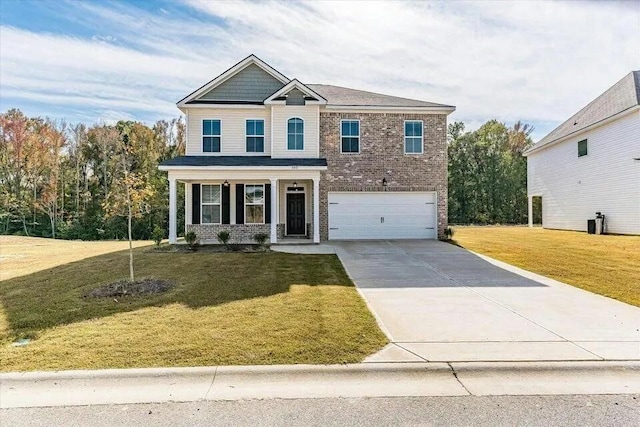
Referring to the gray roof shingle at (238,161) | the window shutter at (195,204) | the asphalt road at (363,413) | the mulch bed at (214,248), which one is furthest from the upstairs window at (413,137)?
the asphalt road at (363,413)

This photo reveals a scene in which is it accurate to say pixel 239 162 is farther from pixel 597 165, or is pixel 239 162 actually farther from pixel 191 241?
pixel 597 165

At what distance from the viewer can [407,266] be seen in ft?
36.8

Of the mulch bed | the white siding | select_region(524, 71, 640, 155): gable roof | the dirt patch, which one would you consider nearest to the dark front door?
the white siding

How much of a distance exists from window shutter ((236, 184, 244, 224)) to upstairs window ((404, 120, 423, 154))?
7.27m

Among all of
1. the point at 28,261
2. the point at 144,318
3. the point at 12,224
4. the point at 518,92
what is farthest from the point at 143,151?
the point at 144,318

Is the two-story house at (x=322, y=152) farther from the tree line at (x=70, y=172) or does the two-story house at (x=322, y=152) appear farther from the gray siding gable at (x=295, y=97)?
the tree line at (x=70, y=172)

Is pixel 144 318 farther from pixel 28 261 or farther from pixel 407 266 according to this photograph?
pixel 28 261

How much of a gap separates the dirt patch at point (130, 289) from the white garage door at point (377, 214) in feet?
32.3

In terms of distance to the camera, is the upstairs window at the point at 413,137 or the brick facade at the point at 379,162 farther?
the upstairs window at the point at 413,137

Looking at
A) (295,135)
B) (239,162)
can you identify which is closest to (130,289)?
(239,162)

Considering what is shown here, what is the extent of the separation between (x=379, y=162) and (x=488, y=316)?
11.9m

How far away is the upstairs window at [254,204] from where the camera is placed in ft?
56.1

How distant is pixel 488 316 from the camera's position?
6.43 meters

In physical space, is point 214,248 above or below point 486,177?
below
